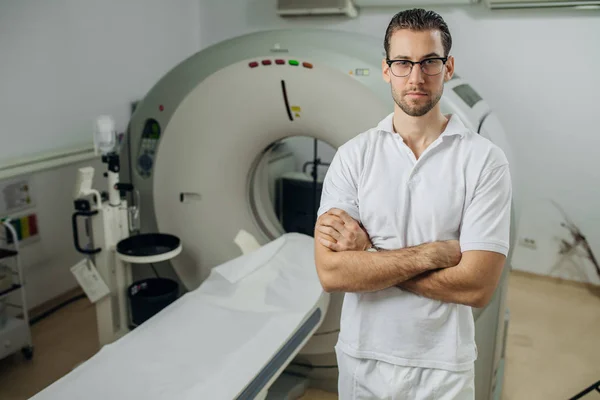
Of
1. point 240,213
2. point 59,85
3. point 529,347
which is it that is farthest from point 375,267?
point 59,85

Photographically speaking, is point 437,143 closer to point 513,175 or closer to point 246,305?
point 513,175

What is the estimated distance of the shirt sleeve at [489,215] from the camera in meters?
1.06

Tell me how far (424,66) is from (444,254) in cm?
38

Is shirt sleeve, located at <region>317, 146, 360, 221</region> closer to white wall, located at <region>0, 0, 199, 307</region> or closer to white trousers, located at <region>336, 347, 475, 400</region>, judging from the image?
white trousers, located at <region>336, 347, 475, 400</region>

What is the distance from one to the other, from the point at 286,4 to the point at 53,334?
8.24ft

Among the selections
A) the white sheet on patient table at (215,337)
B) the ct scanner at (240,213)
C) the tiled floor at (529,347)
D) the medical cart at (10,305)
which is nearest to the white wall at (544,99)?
the tiled floor at (529,347)

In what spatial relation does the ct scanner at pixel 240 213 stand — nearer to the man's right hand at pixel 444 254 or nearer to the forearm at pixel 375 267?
the forearm at pixel 375 267

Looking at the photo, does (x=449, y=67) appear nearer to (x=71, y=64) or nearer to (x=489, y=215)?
(x=489, y=215)

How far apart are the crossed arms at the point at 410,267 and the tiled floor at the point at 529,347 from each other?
1.22 metres

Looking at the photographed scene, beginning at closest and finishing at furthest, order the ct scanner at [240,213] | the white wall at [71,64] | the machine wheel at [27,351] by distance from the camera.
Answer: the ct scanner at [240,213] < the machine wheel at [27,351] < the white wall at [71,64]

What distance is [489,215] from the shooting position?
1.07 m

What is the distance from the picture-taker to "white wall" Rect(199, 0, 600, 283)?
3.04 meters

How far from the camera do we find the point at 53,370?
233cm

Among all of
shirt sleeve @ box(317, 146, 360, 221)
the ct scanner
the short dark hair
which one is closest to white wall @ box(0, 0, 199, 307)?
the ct scanner
